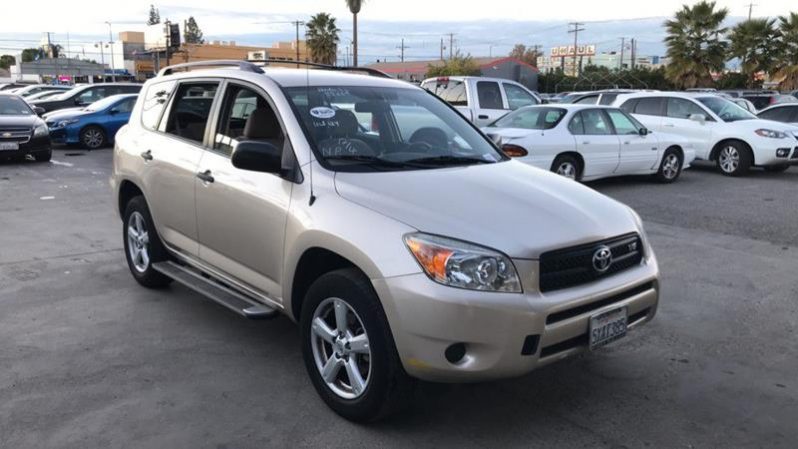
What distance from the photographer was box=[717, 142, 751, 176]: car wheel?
545 inches

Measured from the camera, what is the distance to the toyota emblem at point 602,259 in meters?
3.49

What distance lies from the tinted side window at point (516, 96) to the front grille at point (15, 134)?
10.2 metres

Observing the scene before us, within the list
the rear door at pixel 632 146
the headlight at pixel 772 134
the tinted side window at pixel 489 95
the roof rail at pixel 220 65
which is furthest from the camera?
the tinted side window at pixel 489 95

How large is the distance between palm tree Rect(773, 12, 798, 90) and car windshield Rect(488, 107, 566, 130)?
28.8 metres

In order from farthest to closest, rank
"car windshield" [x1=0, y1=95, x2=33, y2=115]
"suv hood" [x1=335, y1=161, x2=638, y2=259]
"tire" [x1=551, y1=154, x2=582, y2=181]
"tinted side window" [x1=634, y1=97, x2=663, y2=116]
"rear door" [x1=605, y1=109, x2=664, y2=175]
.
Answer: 1. "tinted side window" [x1=634, y1=97, x2=663, y2=116]
2. "car windshield" [x1=0, y1=95, x2=33, y2=115]
3. "rear door" [x1=605, y1=109, x2=664, y2=175]
4. "tire" [x1=551, y1=154, x2=582, y2=181]
5. "suv hood" [x1=335, y1=161, x2=638, y2=259]

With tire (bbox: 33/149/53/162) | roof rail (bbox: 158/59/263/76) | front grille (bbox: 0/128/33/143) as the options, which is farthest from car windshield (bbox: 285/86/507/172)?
tire (bbox: 33/149/53/162)

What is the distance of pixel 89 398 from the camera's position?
3863 millimetres

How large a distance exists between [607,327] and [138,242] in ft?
13.3

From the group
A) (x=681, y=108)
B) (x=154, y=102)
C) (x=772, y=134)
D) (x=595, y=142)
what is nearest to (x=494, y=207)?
(x=154, y=102)

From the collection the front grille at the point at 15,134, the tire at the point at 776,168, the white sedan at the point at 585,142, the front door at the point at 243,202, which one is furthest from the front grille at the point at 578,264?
the front grille at the point at 15,134

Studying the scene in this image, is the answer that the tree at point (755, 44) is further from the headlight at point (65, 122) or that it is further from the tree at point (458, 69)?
the headlight at point (65, 122)

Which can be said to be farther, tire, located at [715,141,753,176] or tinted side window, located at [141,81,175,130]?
tire, located at [715,141,753,176]

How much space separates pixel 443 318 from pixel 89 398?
2167mm

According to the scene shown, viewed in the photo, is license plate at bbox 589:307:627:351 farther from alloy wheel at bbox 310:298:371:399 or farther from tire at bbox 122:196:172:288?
tire at bbox 122:196:172:288
